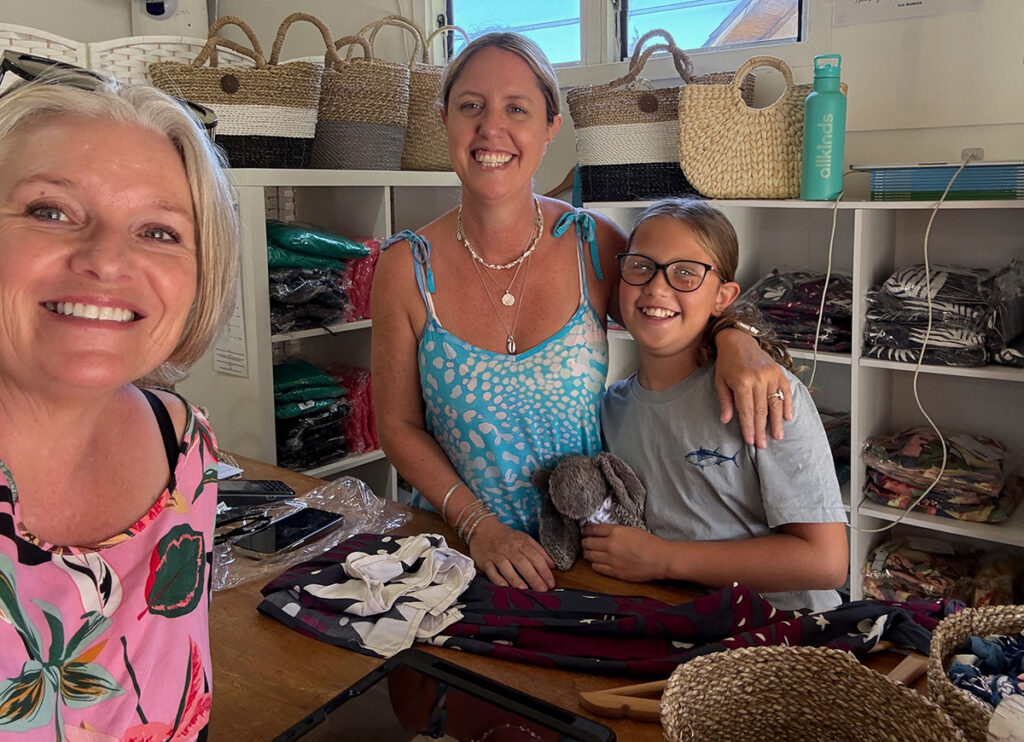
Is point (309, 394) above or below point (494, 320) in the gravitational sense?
below

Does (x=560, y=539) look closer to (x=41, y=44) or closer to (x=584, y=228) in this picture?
(x=584, y=228)

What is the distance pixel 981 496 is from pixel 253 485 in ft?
5.97

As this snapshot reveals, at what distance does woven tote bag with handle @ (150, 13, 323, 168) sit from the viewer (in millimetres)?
2447

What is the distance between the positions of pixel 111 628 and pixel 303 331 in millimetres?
1929

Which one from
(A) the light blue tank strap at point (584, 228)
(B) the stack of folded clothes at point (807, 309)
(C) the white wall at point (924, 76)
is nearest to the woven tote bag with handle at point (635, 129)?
(C) the white wall at point (924, 76)

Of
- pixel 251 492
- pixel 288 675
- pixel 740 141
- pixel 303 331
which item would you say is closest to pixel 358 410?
pixel 303 331

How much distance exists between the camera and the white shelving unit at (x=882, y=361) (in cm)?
228

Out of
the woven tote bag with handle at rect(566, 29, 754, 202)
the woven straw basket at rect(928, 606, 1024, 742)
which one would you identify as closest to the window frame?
the woven tote bag with handle at rect(566, 29, 754, 202)

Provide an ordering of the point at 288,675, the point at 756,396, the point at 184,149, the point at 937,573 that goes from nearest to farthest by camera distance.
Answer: the point at 184,149 < the point at 288,675 < the point at 756,396 < the point at 937,573

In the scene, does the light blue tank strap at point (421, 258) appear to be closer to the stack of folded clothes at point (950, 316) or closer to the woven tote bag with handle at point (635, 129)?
the woven tote bag with handle at point (635, 129)

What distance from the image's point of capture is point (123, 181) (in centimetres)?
82

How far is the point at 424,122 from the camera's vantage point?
3.04 m

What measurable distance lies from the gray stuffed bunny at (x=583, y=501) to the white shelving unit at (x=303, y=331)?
1.38 m

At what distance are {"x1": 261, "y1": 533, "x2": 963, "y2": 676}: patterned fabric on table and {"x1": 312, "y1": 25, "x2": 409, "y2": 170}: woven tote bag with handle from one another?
1.94 m
